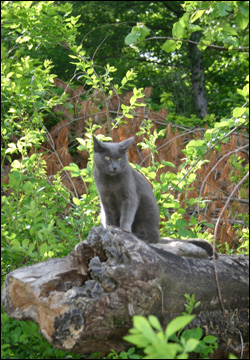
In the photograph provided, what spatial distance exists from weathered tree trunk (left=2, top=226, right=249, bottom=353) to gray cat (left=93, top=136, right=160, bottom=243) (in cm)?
62

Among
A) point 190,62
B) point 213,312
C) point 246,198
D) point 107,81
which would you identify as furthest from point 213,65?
point 213,312

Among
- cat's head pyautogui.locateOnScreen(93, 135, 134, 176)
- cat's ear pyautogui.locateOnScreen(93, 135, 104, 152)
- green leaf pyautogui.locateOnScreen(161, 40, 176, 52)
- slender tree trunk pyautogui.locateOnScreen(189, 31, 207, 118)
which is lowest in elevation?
slender tree trunk pyautogui.locateOnScreen(189, 31, 207, 118)

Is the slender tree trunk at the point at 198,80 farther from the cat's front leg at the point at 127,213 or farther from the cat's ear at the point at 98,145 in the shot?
the cat's front leg at the point at 127,213

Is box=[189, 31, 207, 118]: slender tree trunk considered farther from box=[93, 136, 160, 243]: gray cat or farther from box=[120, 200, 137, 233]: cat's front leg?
box=[120, 200, 137, 233]: cat's front leg

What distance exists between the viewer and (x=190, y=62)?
12617 millimetres

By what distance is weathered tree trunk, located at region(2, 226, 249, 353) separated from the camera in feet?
8.70

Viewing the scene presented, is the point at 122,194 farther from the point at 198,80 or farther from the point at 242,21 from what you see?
the point at 198,80

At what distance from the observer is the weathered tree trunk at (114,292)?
2650 millimetres

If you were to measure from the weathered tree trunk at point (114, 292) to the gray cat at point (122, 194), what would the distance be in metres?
0.62

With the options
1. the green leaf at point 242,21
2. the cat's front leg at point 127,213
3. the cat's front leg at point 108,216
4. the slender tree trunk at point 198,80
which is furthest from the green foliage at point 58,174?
the slender tree trunk at point 198,80

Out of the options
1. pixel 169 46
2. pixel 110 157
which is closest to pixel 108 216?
pixel 110 157

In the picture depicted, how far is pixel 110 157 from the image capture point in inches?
142

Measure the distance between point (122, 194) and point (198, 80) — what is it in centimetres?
920

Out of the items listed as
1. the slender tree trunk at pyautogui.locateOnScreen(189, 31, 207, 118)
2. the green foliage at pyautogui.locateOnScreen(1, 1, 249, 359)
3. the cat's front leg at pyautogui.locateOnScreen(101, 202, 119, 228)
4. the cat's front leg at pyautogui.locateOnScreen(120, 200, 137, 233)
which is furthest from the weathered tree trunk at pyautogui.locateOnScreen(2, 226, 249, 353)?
the slender tree trunk at pyautogui.locateOnScreen(189, 31, 207, 118)
